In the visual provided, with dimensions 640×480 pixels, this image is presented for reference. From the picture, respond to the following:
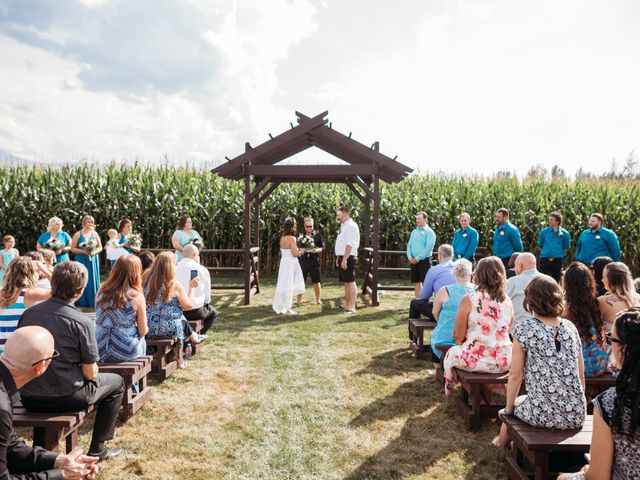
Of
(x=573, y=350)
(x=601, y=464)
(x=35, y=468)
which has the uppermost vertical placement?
(x=573, y=350)

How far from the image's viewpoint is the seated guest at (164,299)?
20.0 feet

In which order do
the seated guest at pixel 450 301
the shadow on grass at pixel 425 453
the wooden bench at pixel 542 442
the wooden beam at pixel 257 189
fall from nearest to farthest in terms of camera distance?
the wooden bench at pixel 542 442 < the shadow on grass at pixel 425 453 < the seated guest at pixel 450 301 < the wooden beam at pixel 257 189

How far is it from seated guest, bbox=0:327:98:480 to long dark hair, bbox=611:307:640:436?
3.22 meters

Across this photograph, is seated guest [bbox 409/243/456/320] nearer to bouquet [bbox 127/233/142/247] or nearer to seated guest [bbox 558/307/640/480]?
seated guest [bbox 558/307/640/480]

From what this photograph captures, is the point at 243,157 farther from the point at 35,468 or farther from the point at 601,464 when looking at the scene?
the point at 601,464

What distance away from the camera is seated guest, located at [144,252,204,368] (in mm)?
6109

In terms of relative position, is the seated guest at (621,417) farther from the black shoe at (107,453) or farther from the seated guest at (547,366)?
the black shoe at (107,453)

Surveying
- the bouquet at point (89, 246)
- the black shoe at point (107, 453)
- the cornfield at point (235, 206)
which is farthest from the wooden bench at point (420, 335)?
the cornfield at point (235, 206)

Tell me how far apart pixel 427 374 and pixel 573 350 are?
10.2ft

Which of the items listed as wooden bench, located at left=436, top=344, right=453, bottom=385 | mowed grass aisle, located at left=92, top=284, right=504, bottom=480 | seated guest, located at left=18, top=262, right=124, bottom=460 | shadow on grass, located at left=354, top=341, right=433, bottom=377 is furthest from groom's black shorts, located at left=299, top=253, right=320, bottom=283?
seated guest, located at left=18, top=262, right=124, bottom=460

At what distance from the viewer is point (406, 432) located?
4.84 meters

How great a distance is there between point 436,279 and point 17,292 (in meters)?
5.27

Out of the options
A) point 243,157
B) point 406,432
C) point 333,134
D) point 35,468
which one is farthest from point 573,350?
point 243,157

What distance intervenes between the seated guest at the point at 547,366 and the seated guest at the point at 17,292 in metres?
4.72
